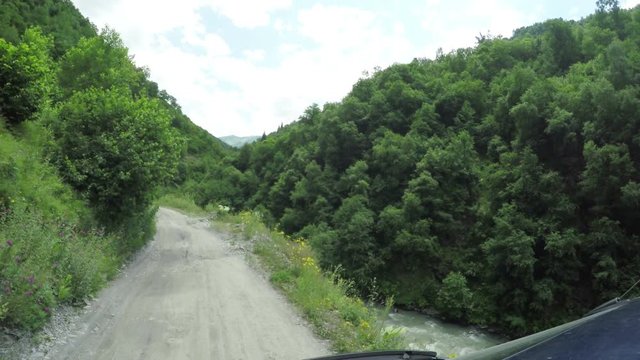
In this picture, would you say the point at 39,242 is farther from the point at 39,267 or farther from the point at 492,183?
the point at 492,183

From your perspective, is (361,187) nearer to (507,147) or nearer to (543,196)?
(507,147)

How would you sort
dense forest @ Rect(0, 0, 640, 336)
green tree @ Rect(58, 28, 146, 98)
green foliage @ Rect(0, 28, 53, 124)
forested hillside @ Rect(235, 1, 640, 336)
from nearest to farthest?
dense forest @ Rect(0, 0, 640, 336)
green foliage @ Rect(0, 28, 53, 124)
green tree @ Rect(58, 28, 146, 98)
forested hillside @ Rect(235, 1, 640, 336)

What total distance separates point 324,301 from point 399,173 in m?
36.0

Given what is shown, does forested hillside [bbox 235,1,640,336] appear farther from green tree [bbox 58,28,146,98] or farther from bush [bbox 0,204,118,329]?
green tree [bbox 58,28,146,98]

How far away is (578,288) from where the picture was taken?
3036cm

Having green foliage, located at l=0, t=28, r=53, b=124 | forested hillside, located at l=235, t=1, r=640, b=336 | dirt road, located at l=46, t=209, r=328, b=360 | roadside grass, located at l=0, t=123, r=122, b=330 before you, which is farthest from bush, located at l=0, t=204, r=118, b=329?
forested hillside, located at l=235, t=1, r=640, b=336

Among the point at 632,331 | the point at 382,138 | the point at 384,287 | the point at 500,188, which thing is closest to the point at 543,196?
the point at 500,188

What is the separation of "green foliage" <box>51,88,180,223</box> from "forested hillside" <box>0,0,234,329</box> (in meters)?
0.03

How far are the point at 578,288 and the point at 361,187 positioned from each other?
65.5 feet

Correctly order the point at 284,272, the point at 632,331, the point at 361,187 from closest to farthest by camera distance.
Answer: the point at 632,331
the point at 284,272
the point at 361,187

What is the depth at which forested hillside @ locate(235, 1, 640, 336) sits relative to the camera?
98.3ft

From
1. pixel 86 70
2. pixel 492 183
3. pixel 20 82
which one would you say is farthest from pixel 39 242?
pixel 492 183

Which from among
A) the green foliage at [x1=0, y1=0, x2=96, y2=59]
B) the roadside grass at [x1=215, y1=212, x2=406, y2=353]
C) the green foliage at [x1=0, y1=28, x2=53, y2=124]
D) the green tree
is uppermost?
the green foliage at [x1=0, y1=0, x2=96, y2=59]

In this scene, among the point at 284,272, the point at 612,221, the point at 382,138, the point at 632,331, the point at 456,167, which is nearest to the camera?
the point at 632,331
